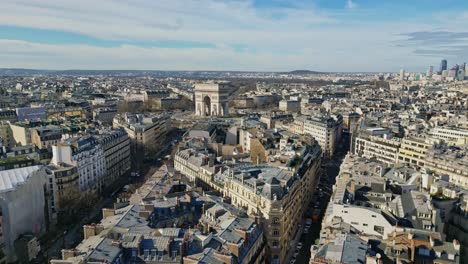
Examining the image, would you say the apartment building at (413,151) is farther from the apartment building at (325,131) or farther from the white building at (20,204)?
the white building at (20,204)

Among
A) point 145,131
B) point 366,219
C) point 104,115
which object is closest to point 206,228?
point 366,219

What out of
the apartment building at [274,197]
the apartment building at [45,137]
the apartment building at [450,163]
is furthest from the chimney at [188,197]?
the apartment building at [45,137]

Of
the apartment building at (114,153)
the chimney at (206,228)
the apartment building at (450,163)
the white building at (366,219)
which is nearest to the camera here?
the white building at (366,219)

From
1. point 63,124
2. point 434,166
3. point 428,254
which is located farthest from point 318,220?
point 63,124

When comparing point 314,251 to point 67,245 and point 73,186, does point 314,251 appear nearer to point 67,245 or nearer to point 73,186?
point 67,245

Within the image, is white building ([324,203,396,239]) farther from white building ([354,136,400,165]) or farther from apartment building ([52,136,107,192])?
apartment building ([52,136,107,192])

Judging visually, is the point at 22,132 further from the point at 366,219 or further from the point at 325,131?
the point at 366,219
